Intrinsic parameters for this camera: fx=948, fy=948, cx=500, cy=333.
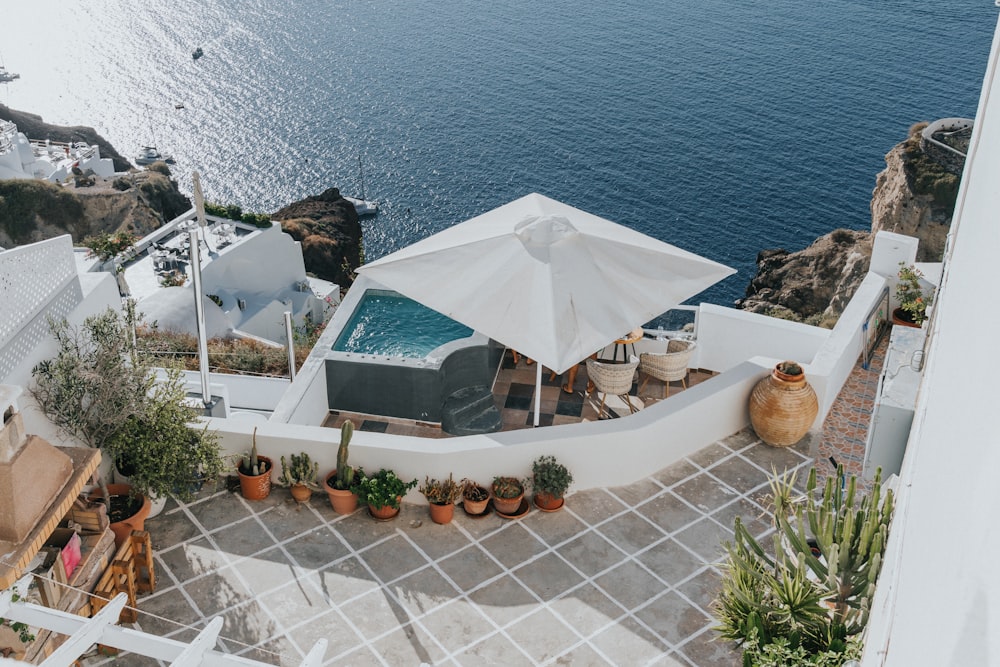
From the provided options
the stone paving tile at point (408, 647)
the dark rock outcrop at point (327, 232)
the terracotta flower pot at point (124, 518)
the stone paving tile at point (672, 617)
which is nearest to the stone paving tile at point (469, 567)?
the stone paving tile at point (408, 647)

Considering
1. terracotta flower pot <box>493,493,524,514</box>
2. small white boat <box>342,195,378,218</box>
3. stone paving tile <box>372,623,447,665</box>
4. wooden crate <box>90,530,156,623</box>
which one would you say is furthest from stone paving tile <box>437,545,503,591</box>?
small white boat <box>342,195,378,218</box>

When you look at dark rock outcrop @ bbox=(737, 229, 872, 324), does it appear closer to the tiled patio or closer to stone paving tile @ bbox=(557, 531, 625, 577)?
the tiled patio

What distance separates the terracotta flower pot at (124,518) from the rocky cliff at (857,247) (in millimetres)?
27378

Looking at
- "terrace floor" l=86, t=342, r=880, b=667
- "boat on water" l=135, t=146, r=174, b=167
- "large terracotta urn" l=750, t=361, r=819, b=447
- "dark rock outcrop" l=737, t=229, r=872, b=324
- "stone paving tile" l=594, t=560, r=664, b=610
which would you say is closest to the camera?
"terrace floor" l=86, t=342, r=880, b=667

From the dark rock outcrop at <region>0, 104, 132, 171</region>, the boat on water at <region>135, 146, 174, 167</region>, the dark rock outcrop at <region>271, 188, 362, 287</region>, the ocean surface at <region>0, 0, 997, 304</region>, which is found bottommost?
the dark rock outcrop at <region>271, 188, 362, 287</region>

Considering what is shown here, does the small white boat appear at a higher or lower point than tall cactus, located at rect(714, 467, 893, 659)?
lower

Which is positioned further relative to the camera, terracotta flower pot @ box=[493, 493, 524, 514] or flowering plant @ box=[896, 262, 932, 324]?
flowering plant @ box=[896, 262, 932, 324]

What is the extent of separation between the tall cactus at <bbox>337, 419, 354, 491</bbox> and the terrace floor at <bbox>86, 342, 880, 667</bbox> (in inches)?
11.9

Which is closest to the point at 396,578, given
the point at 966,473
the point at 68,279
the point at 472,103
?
the point at 68,279

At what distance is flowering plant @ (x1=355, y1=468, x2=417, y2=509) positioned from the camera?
27.5 feet

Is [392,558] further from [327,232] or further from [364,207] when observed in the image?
[364,207]

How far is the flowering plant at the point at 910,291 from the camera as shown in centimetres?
1127

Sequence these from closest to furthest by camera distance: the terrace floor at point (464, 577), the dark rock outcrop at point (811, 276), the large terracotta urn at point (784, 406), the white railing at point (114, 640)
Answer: the white railing at point (114, 640), the terrace floor at point (464, 577), the large terracotta urn at point (784, 406), the dark rock outcrop at point (811, 276)

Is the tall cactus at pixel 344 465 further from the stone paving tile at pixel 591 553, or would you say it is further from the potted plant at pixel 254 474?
the stone paving tile at pixel 591 553
